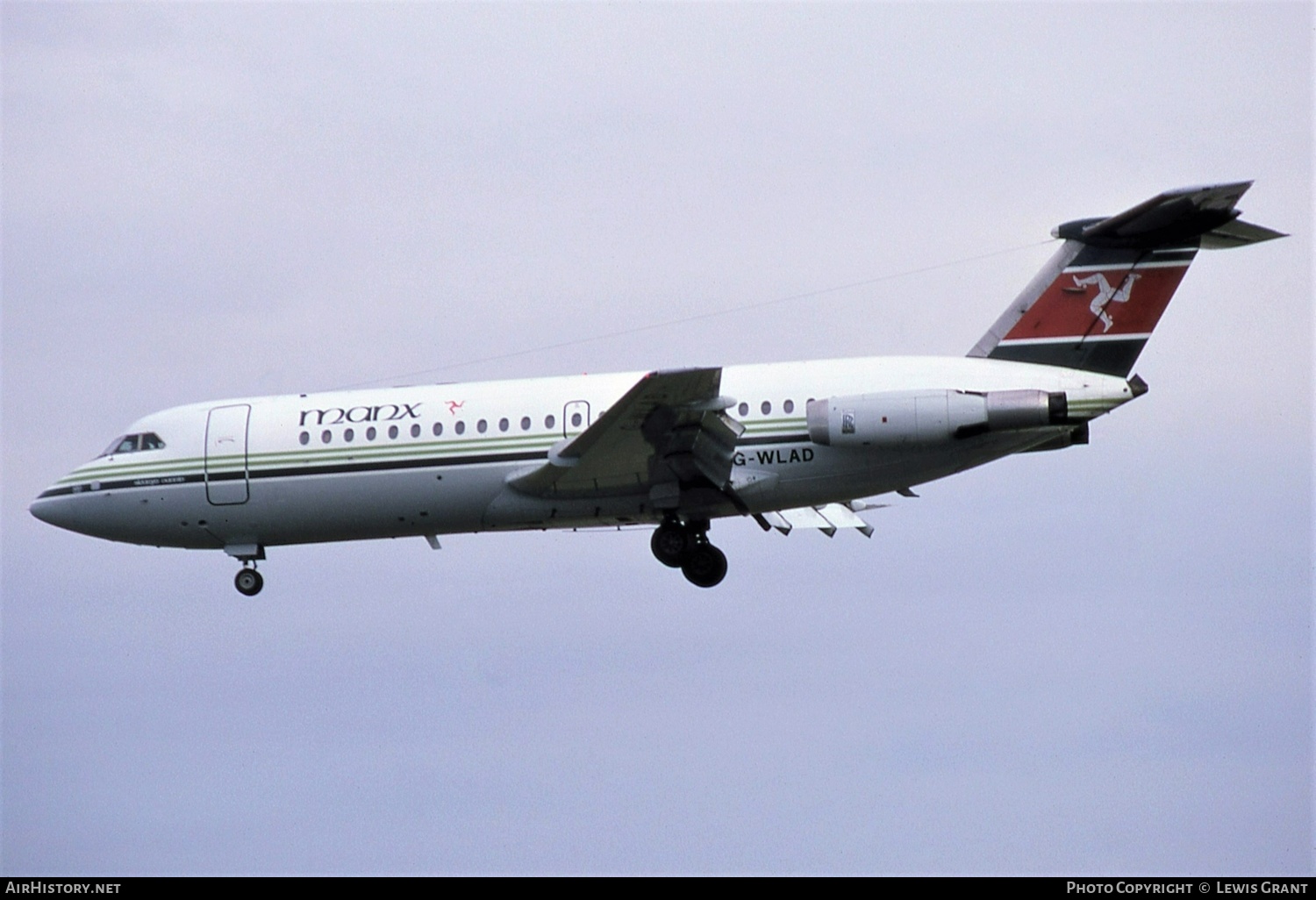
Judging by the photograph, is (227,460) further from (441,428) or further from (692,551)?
(692,551)

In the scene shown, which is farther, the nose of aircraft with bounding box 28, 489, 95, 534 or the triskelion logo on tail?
the nose of aircraft with bounding box 28, 489, 95, 534

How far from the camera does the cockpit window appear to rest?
37.1 meters

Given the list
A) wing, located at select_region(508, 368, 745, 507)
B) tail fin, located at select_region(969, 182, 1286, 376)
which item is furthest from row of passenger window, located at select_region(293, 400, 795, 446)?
tail fin, located at select_region(969, 182, 1286, 376)

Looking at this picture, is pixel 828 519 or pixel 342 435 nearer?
pixel 342 435

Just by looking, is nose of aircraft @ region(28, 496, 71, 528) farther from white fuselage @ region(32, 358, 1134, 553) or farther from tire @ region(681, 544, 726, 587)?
tire @ region(681, 544, 726, 587)

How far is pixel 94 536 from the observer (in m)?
37.8

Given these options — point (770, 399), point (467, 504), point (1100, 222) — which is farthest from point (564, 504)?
Answer: point (1100, 222)

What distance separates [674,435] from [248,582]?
896 cm

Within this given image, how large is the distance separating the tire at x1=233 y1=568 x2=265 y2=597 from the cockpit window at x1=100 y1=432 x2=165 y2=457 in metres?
2.82

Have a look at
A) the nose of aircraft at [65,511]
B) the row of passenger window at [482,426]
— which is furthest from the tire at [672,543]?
the nose of aircraft at [65,511]

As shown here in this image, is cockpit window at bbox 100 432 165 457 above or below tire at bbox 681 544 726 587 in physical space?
above
